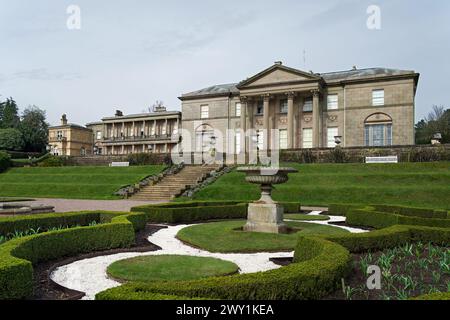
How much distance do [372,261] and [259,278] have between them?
14.9ft

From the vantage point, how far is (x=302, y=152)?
40.1m

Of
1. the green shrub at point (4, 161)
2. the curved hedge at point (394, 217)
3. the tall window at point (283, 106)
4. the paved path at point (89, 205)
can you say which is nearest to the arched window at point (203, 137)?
the tall window at point (283, 106)

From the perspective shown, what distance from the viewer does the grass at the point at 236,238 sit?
1122 cm

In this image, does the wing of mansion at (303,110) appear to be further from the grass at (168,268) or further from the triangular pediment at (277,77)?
the grass at (168,268)

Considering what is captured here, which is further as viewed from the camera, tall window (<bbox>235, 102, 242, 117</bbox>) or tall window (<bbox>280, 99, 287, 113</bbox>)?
tall window (<bbox>235, 102, 242, 117</bbox>)

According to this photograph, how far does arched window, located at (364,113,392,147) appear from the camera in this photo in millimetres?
44094

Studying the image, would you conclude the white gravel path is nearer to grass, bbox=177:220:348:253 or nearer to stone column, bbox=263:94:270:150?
grass, bbox=177:220:348:253

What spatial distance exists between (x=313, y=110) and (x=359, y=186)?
66.5ft

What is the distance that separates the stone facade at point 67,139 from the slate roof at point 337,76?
124 ft

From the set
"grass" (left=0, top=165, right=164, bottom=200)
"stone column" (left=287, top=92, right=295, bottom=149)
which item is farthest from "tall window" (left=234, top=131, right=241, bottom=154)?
"grass" (left=0, top=165, right=164, bottom=200)

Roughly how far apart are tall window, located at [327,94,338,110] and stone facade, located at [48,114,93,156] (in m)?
55.3

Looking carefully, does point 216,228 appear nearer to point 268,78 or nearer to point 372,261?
point 372,261

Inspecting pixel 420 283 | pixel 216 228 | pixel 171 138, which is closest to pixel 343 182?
pixel 216 228

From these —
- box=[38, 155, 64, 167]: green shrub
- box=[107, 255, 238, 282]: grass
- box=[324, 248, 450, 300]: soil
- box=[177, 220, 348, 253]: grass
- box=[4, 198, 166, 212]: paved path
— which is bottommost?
box=[4, 198, 166, 212]: paved path
